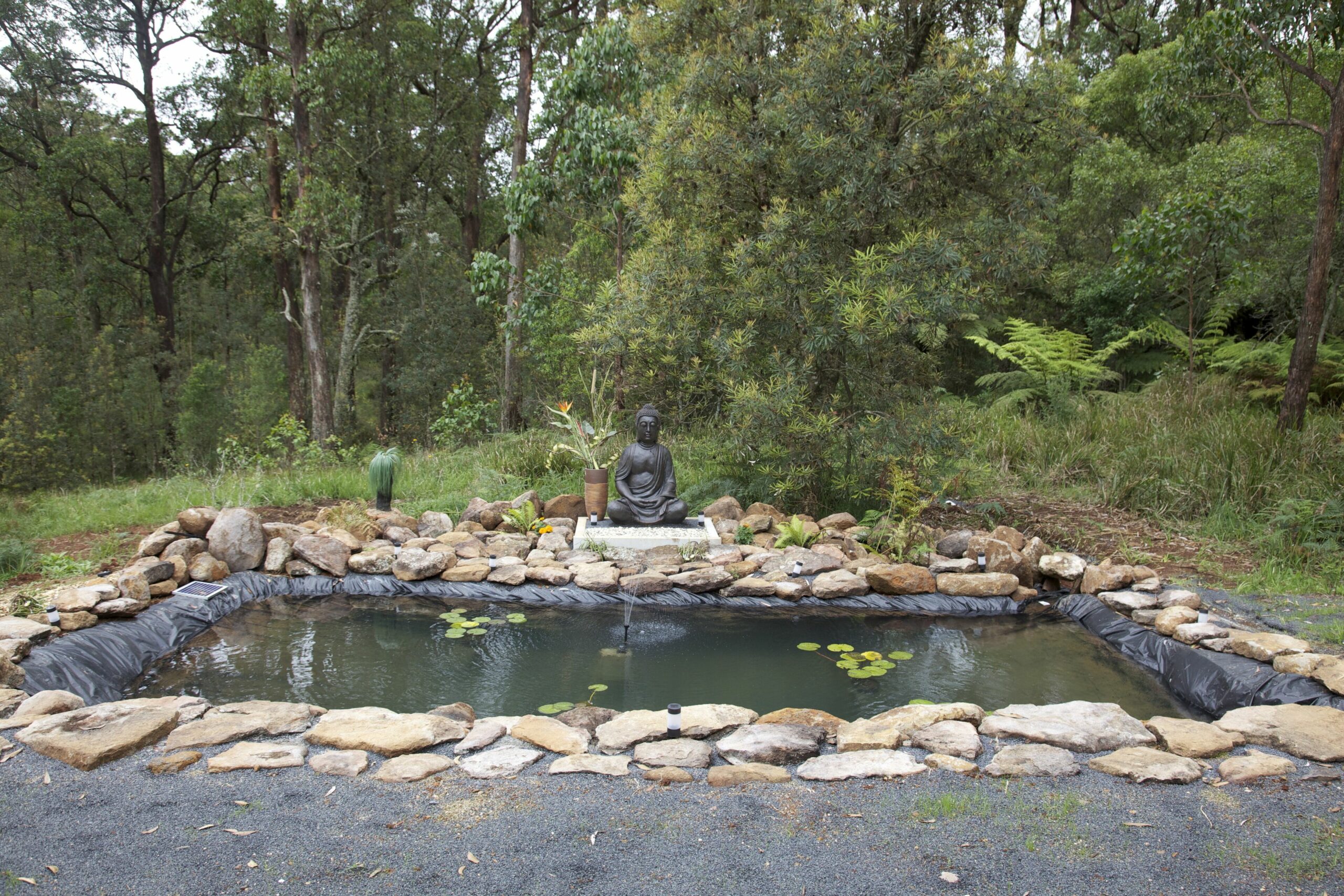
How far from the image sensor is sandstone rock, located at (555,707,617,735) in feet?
11.5

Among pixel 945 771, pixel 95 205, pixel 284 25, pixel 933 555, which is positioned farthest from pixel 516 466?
pixel 95 205

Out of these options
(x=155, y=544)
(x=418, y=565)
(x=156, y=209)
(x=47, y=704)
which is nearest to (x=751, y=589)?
(x=418, y=565)

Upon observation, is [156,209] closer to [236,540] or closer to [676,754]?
[236,540]

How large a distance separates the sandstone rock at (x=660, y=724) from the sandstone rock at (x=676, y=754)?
8 centimetres

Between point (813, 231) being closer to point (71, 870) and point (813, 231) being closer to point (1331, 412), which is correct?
point (71, 870)

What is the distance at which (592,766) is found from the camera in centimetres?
299

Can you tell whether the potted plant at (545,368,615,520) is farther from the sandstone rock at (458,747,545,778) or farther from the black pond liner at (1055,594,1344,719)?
the black pond liner at (1055,594,1344,719)

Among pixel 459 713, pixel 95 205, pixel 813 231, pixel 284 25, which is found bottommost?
pixel 459 713

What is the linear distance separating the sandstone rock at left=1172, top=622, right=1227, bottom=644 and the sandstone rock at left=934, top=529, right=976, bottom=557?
66.4 inches

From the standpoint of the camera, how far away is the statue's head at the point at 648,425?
654 cm

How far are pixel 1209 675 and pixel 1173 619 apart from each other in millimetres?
581

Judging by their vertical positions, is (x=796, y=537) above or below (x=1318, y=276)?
below

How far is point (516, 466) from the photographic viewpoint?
8.59 metres

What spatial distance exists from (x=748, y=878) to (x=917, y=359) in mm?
5205
